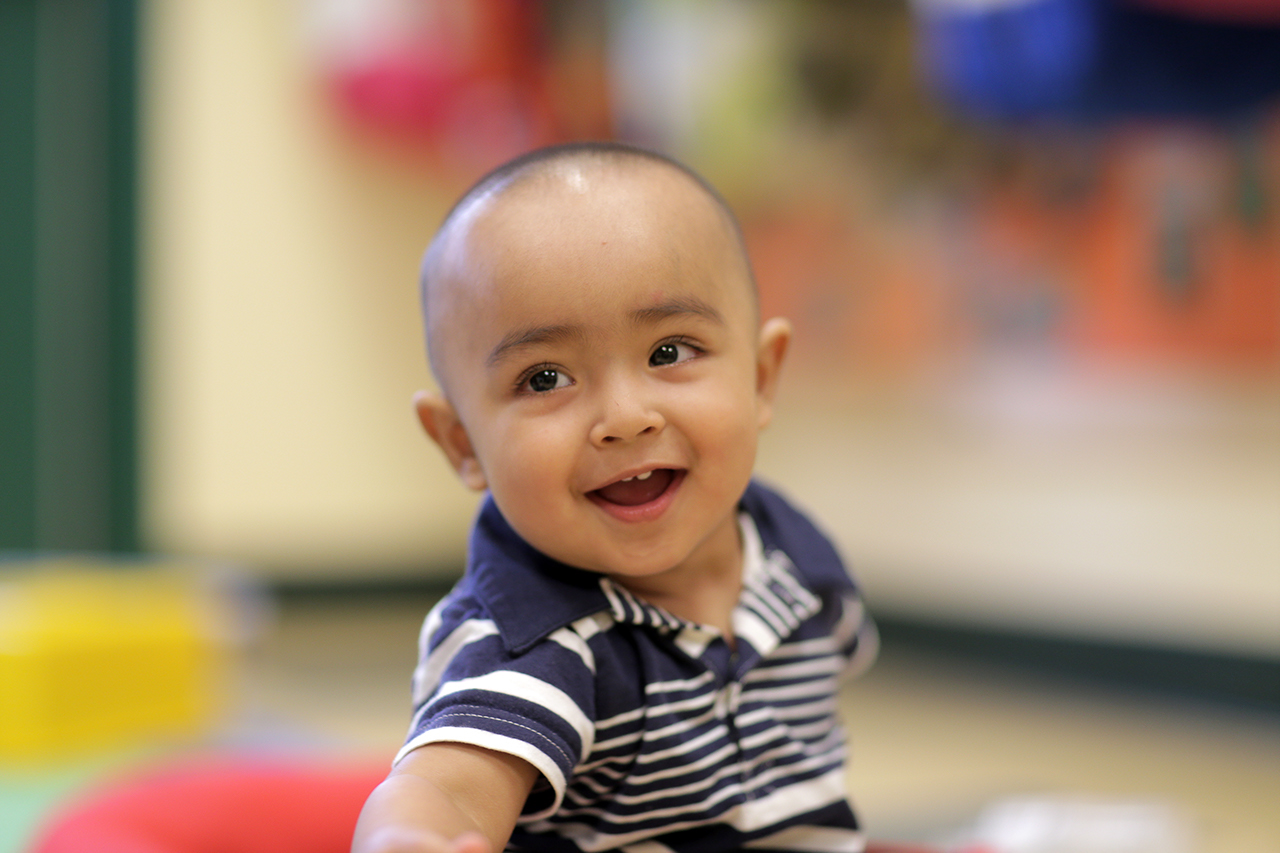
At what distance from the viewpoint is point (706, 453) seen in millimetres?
629

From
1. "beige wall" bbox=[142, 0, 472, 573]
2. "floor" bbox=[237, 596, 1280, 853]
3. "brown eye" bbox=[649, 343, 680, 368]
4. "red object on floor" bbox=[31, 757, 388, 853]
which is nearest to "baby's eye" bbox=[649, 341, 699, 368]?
"brown eye" bbox=[649, 343, 680, 368]

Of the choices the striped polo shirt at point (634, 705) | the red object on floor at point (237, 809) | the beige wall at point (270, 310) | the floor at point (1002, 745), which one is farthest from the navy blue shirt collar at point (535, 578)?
the beige wall at point (270, 310)

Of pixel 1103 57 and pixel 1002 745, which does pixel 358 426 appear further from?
pixel 1103 57

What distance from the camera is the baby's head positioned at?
0.61 meters

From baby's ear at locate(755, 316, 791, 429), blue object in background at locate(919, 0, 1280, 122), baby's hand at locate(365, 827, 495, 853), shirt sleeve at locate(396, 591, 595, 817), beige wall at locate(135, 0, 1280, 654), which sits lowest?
baby's hand at locate(365, 827, 495, 853)

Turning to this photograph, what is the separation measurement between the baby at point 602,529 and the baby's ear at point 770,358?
0.09ft

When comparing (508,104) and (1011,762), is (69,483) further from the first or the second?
(1011,762)

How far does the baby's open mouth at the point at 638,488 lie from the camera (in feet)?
2.07

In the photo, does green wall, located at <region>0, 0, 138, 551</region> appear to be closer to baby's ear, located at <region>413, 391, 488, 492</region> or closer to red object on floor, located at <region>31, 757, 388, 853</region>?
red object on floor, located at <region>31, 757, 388, 853</region>

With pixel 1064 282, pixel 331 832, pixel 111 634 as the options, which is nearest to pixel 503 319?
pixel 331 832

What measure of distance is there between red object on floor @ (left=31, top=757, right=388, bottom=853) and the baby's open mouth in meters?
0.37

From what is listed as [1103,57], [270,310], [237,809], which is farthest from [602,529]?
[270,310]

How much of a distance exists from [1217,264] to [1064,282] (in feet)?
0.82

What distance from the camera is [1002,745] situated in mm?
1708
